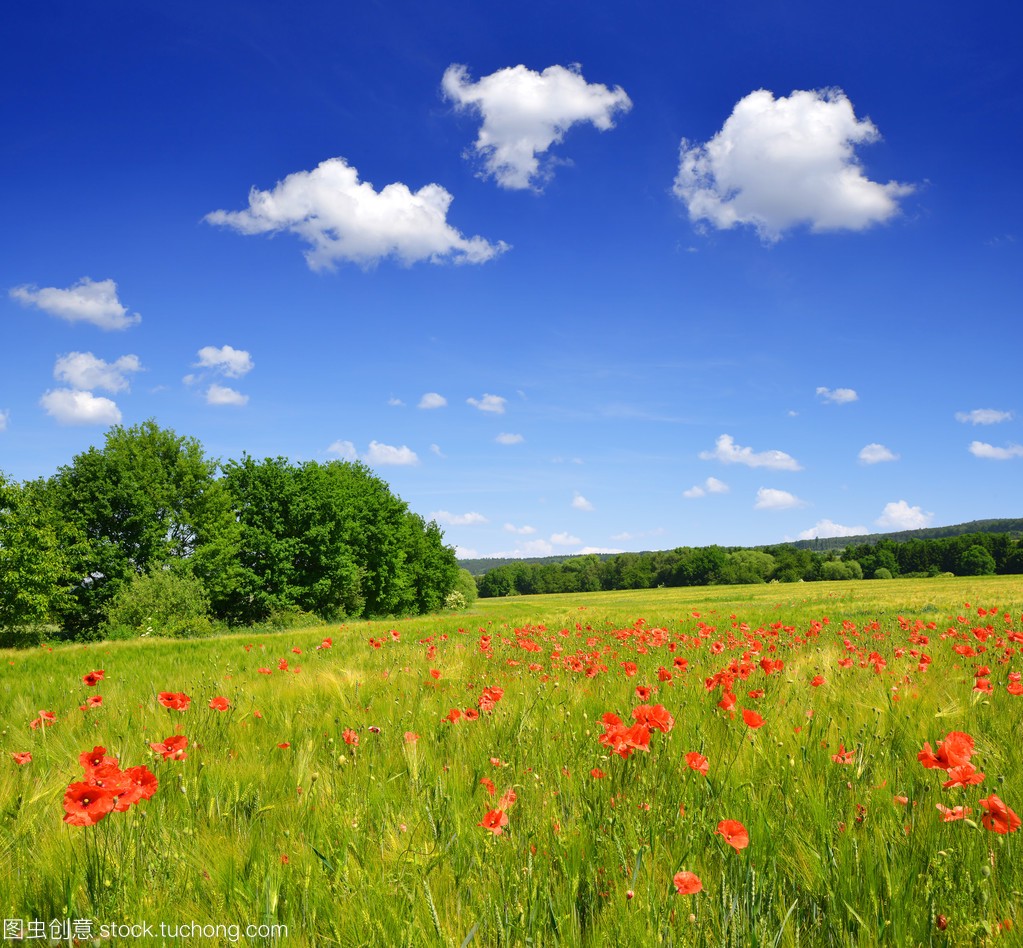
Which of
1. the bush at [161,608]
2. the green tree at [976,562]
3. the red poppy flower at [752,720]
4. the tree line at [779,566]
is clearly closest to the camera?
the red poppy flower at [752,720]

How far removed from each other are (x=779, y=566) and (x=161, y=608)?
413ft

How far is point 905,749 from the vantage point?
323 cm

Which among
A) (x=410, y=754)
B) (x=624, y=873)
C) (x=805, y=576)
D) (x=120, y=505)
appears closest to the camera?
(x=624, y=873)

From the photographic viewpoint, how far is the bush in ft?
103

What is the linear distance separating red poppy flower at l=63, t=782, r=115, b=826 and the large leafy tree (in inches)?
1608

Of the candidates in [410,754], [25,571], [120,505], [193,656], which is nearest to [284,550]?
[120,505]

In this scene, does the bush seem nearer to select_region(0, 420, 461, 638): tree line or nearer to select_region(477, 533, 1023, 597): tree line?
select_region(0, 420, 461, 638): tree line

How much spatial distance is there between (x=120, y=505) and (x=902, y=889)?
4633cm

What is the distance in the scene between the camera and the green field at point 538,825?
1.76m

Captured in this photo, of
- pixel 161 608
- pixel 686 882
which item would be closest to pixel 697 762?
pixel 686 882

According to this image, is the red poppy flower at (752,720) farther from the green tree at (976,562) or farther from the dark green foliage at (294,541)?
the green tree at (976,562)

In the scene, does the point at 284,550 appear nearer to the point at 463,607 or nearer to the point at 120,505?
the point at 120,505

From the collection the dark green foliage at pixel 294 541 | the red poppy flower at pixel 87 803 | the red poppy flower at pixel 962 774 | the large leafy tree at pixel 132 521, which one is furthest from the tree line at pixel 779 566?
the red poppy flower at pixel 87 803

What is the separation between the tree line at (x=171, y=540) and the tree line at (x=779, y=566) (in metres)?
99.0
